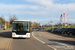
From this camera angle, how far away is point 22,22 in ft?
66.2

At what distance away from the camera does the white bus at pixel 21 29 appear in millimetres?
19297

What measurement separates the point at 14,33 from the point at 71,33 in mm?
16207

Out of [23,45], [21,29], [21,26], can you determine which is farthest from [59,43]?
[21,26]

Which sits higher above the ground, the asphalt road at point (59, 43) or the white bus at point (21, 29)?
the white bus at point (21, 29)

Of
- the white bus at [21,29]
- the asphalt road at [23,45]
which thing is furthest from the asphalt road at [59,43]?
the white bus at [21,29]

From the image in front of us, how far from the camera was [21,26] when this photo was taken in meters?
19.9

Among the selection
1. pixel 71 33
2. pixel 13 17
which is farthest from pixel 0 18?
pixel 71 33

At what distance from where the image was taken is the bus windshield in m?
19.6

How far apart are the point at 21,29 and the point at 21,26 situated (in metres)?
0.56

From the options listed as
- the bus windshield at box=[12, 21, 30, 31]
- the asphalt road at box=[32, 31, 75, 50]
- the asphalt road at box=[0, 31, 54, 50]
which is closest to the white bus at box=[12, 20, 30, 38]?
the bus windshield at box=[12, 21, 30, 31]

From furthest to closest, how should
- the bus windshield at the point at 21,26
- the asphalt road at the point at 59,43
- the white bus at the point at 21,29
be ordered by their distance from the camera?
the bus windshield at the point at 21,26, the white bus at the point at 21,29, the asphalt road at the point at 59,43

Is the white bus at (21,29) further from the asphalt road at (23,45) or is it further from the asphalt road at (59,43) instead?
the asphalt road at (23,45)

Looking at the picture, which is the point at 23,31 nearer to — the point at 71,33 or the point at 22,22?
the point at 22,22

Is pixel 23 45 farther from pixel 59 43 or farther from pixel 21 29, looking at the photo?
pixel 21 29
